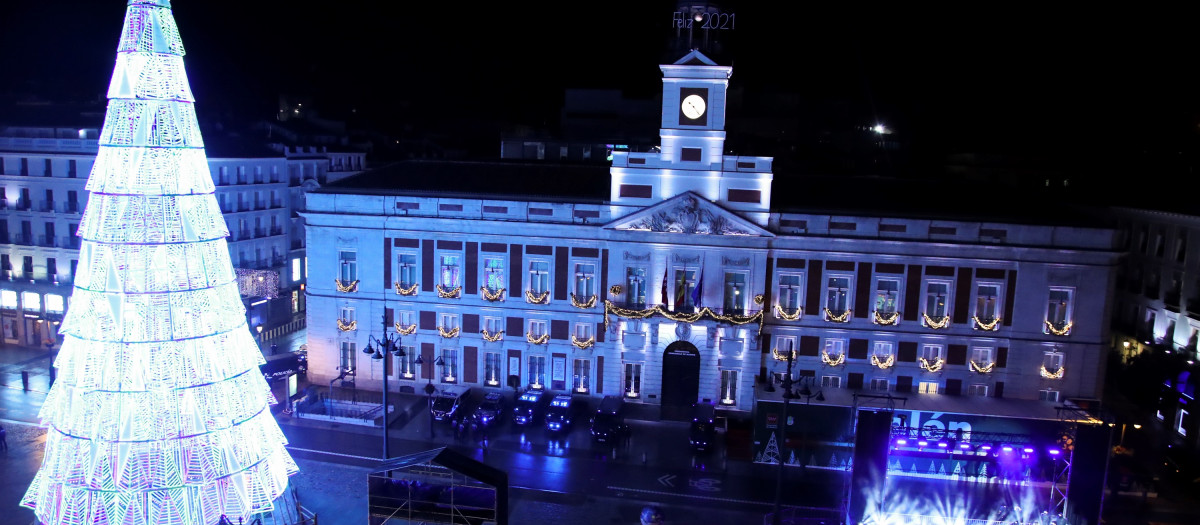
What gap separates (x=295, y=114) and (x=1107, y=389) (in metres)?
78.0

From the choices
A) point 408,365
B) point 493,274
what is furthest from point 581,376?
point 408,365

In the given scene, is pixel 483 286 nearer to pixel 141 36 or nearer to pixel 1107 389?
pixel 141 36

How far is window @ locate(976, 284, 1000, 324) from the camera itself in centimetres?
4219

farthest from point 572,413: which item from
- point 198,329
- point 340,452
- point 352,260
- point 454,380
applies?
point 198,329

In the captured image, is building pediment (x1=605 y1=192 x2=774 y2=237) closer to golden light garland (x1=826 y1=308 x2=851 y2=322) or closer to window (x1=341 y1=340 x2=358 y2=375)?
golden light garland (x1=826 y1=308 x2=851 y2=322)

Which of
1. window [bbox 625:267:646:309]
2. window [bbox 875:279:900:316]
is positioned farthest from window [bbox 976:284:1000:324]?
window [bbox 625:267:646:309]

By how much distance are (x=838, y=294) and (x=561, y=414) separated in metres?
16.9

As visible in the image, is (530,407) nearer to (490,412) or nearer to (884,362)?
(490,412)

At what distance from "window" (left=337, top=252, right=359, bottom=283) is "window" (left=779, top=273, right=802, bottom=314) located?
25.4 m

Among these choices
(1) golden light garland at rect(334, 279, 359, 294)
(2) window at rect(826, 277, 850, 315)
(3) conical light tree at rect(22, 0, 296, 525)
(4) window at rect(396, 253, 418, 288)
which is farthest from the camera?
(1) golden light garland at rect(334, 279, 359, 294)

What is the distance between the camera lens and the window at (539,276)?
45.1 meters

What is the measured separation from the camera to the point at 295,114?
83062 mm

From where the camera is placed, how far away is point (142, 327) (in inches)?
886

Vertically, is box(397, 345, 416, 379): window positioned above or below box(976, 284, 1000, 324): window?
A: below
